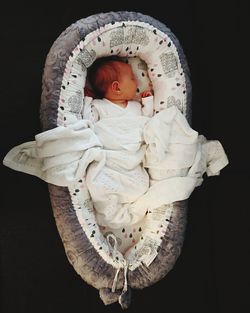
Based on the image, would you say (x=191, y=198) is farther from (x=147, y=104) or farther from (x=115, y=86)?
(x=115, y=86)

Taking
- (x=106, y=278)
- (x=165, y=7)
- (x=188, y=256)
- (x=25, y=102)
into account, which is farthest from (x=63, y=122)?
(x=188, y=256)

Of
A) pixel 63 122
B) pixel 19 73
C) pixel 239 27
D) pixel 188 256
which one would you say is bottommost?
pixel 188 256

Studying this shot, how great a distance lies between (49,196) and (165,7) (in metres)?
0.82

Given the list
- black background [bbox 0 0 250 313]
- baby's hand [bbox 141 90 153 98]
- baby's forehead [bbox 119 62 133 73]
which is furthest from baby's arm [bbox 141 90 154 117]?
black background [bbox 0 0 250 313]

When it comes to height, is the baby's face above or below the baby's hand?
above

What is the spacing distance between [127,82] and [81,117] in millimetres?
204

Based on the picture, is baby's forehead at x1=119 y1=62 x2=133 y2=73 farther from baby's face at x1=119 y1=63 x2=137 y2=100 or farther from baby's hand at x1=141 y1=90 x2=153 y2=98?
baby's hand at x1=141 y1=90 x2=153 y2=98

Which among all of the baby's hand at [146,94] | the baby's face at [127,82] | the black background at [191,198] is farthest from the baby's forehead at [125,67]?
the black background at [191,198]

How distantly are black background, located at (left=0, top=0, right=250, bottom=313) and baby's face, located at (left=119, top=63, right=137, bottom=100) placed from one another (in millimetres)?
252

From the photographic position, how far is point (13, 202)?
1.61 meters

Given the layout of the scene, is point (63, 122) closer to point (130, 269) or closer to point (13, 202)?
Result: point (13, 202)

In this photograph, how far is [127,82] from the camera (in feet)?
5.32

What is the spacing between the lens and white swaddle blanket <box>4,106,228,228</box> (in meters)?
1.48

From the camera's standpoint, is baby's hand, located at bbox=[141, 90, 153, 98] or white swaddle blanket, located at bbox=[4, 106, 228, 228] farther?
baby's hand, located at bbox=[141, 90, 153, 98]
